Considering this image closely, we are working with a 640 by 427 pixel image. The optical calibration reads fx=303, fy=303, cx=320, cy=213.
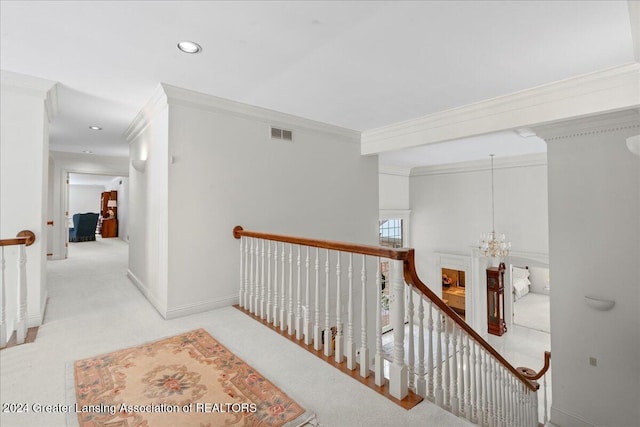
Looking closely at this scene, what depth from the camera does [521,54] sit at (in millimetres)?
2564

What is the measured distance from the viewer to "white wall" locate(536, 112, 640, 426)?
3225 millimetres

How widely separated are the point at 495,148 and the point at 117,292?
696 centimetres

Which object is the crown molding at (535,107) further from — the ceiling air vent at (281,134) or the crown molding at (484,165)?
the crown molding at (484,165)

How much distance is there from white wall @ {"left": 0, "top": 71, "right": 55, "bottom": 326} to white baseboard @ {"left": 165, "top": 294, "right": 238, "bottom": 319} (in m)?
1.25

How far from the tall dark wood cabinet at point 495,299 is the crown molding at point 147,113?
7636mm

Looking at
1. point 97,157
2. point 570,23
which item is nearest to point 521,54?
point 570,23

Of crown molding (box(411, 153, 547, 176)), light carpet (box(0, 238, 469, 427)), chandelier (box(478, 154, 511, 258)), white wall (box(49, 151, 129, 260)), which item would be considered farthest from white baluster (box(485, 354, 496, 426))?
white wall (box(49, 151, 129, 260))

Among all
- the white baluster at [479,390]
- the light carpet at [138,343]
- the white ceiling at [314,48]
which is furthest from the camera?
the white baluster at [479,390]

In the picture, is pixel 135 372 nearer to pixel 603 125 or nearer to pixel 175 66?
pixel 175 66

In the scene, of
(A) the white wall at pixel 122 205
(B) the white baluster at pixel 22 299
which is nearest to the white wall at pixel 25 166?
(B) the white baluster at pixel 22 299

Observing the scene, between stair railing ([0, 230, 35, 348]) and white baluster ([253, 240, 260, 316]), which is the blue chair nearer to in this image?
stair railing ([0, 230, 35, 348])

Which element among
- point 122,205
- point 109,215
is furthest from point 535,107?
point 109,215

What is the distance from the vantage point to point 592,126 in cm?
343

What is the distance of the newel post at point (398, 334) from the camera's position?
6.15 feet
